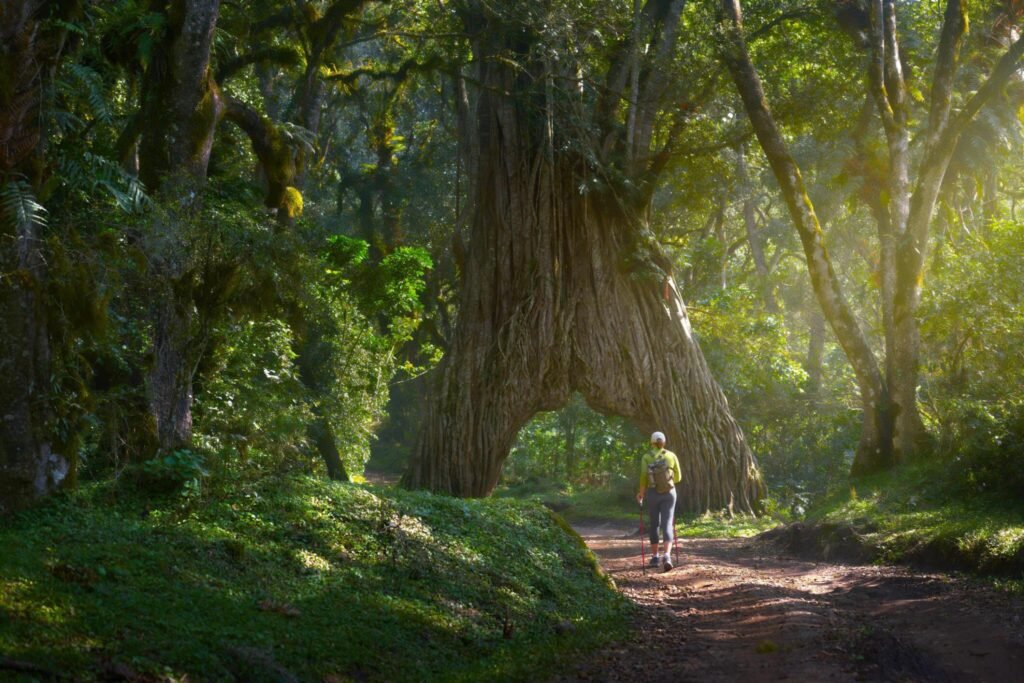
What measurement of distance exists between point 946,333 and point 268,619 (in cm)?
1535

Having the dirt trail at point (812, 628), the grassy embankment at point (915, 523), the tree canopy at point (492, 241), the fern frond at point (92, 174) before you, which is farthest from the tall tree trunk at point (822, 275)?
the fern frond at point (92, 174)

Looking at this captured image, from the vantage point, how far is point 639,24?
21.2 meters

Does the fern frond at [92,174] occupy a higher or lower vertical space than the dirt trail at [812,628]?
higher

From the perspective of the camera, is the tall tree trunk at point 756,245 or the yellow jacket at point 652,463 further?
the tall tree trunk at point 756,245

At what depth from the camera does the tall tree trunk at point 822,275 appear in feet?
68.4

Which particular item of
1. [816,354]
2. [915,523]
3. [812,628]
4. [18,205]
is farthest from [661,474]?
[816,354]

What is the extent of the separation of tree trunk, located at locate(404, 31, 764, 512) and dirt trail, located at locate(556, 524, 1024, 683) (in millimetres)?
6496

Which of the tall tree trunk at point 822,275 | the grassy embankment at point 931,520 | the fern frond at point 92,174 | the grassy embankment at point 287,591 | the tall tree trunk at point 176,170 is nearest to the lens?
the grassy embankment at point 287,591

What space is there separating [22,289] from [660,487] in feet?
29.9

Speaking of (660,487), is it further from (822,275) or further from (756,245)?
(756,245)

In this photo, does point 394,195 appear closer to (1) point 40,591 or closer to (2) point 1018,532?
(2) point 1018,532

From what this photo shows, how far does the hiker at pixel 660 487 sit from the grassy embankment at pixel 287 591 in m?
2.81

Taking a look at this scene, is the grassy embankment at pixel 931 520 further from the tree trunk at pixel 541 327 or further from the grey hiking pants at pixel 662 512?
the tree trunk at pixel 541 327

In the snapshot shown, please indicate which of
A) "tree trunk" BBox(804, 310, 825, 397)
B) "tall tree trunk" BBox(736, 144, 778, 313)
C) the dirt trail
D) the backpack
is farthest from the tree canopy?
the backpack
